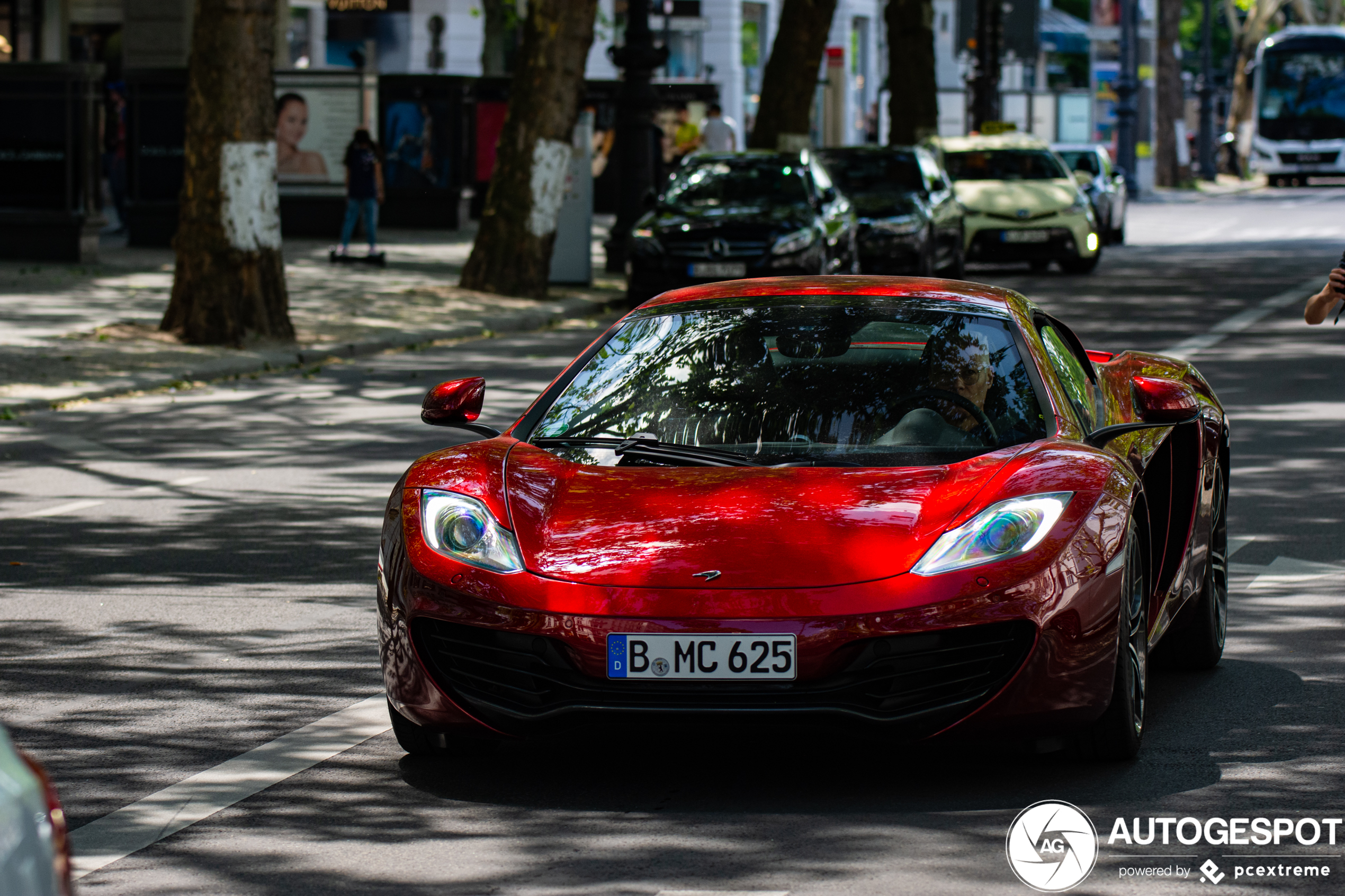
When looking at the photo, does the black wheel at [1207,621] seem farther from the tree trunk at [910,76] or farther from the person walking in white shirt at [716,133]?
the tree trunk at [910,76]

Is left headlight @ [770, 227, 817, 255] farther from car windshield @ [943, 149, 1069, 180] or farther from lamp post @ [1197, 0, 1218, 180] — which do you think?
lamp post @ [1197, 0, 1218, 180]

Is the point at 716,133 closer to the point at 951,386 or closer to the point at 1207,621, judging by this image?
the point at 1207,621

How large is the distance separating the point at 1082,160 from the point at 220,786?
32.2 meters

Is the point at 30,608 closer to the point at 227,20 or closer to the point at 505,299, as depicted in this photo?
the point at 227,20

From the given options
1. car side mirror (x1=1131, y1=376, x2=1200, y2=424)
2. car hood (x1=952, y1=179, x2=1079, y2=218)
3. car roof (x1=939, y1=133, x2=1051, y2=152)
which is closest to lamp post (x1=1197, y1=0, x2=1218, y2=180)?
car roof (x1=939, y1=133, x2=1051, y2=152)

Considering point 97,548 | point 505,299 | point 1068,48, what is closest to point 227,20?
point 505,299

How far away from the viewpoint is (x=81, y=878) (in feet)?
15.3

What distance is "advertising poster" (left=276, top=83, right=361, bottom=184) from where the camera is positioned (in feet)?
104

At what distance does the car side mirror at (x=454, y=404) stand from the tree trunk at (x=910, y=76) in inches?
1313

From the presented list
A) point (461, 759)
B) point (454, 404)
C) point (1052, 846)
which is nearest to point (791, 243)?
point (454, 404)

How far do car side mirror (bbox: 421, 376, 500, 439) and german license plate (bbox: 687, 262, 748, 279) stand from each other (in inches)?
595

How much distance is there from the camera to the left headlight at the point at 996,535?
5.14m

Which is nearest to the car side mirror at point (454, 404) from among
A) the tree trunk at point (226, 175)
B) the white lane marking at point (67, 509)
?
the white lane marking at point (67, 509)

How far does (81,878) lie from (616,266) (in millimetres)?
23553
